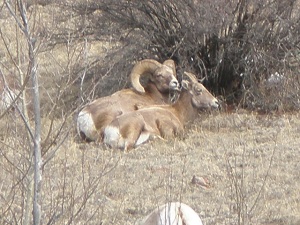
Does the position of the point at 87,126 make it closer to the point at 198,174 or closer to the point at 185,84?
the point at 185,84

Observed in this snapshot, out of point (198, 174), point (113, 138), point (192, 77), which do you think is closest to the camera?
point (198, 174)

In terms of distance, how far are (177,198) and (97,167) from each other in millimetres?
1767

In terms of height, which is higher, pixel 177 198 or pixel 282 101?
pixel 177 198

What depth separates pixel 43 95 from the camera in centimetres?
1644

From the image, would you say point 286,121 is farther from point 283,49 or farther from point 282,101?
point 283,49

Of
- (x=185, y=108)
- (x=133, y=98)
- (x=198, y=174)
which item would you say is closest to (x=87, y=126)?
(x=133, y=98)

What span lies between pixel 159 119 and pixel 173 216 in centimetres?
623

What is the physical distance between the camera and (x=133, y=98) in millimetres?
14508

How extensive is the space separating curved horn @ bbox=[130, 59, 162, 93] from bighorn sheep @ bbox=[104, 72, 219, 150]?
0.64m

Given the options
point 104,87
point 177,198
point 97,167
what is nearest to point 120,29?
point 104,87

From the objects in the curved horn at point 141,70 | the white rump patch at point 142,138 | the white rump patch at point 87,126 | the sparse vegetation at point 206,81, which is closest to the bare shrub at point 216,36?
the sparse vegetation at point 206,81

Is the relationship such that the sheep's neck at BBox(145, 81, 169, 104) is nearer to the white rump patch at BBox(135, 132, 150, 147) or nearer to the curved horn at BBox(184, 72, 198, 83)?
the curved horn at BBox(184, 72, 198, 83)

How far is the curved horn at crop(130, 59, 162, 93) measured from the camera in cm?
1471

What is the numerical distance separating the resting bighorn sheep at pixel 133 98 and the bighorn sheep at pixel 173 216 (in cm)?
544
